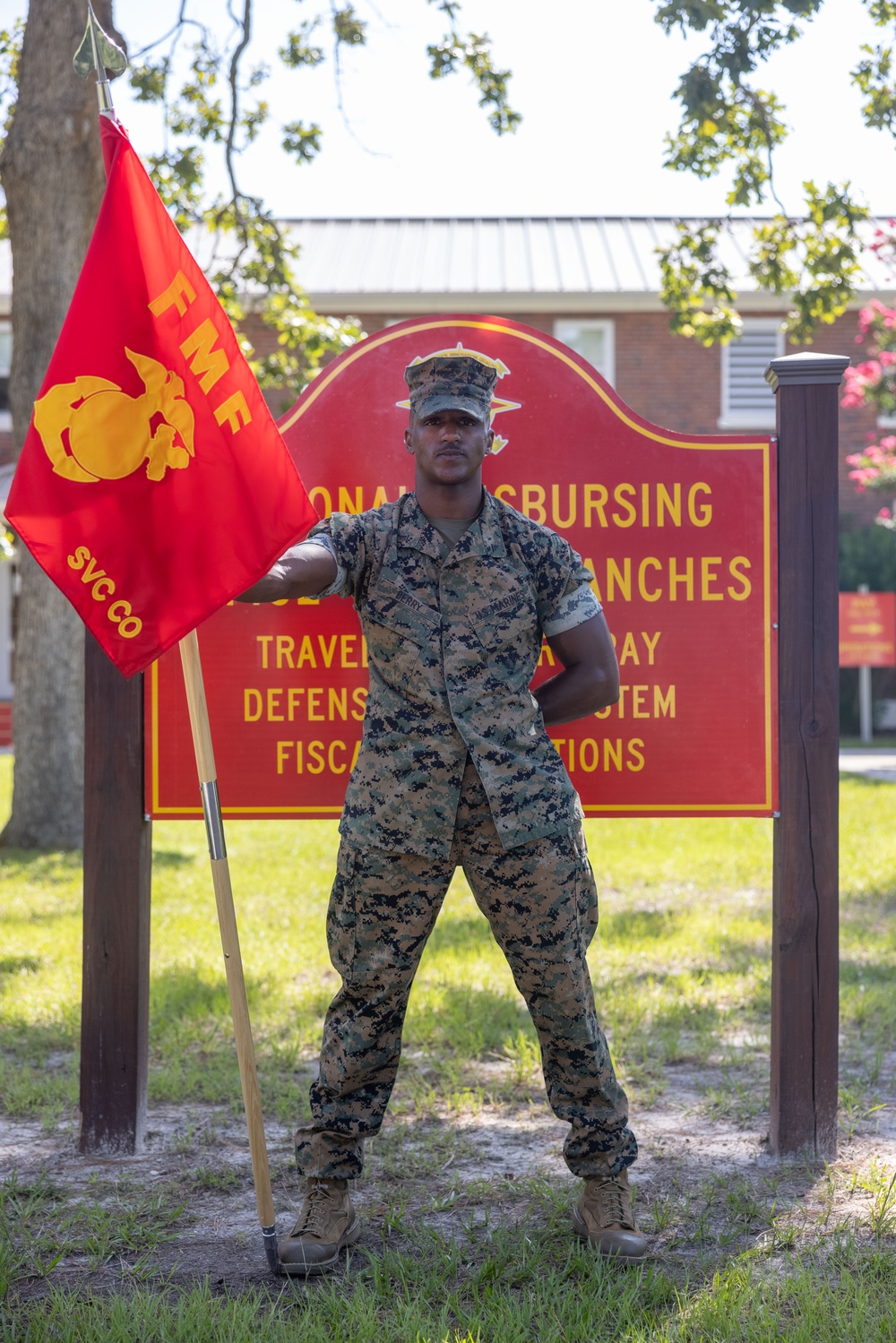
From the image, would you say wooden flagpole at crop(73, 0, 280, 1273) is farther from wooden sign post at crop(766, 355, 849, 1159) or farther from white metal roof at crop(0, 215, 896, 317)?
white metal roof at crop(0, 215, 896, 317)

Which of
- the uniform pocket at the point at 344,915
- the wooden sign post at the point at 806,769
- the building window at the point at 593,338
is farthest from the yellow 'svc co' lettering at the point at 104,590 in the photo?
the building window at the point at 593,338

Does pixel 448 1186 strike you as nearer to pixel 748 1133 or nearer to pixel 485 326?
pixel 748 1133

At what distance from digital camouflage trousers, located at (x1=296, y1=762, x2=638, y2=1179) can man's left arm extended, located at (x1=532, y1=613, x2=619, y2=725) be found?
299mm

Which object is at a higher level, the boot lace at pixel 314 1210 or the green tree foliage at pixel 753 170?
the green tree foliage at pixel 753 170

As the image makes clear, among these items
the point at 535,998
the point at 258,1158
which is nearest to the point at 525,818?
the point at 535,998

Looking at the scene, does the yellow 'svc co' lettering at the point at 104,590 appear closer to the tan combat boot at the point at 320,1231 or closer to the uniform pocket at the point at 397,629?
the uniform pocket at the point at 397,629

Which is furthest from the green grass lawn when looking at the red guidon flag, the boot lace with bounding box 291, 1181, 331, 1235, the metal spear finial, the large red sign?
the metal spear finial

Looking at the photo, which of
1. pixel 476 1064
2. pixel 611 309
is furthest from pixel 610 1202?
pixel 611 309

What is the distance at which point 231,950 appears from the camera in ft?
9.42

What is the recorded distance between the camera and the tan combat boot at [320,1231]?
2859mm

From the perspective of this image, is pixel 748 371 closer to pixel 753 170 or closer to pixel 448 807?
pixel 753 170

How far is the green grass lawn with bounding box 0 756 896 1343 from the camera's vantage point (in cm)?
260

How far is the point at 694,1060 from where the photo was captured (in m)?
4.41

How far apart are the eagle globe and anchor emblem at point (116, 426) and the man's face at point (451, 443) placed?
0.54 metres
